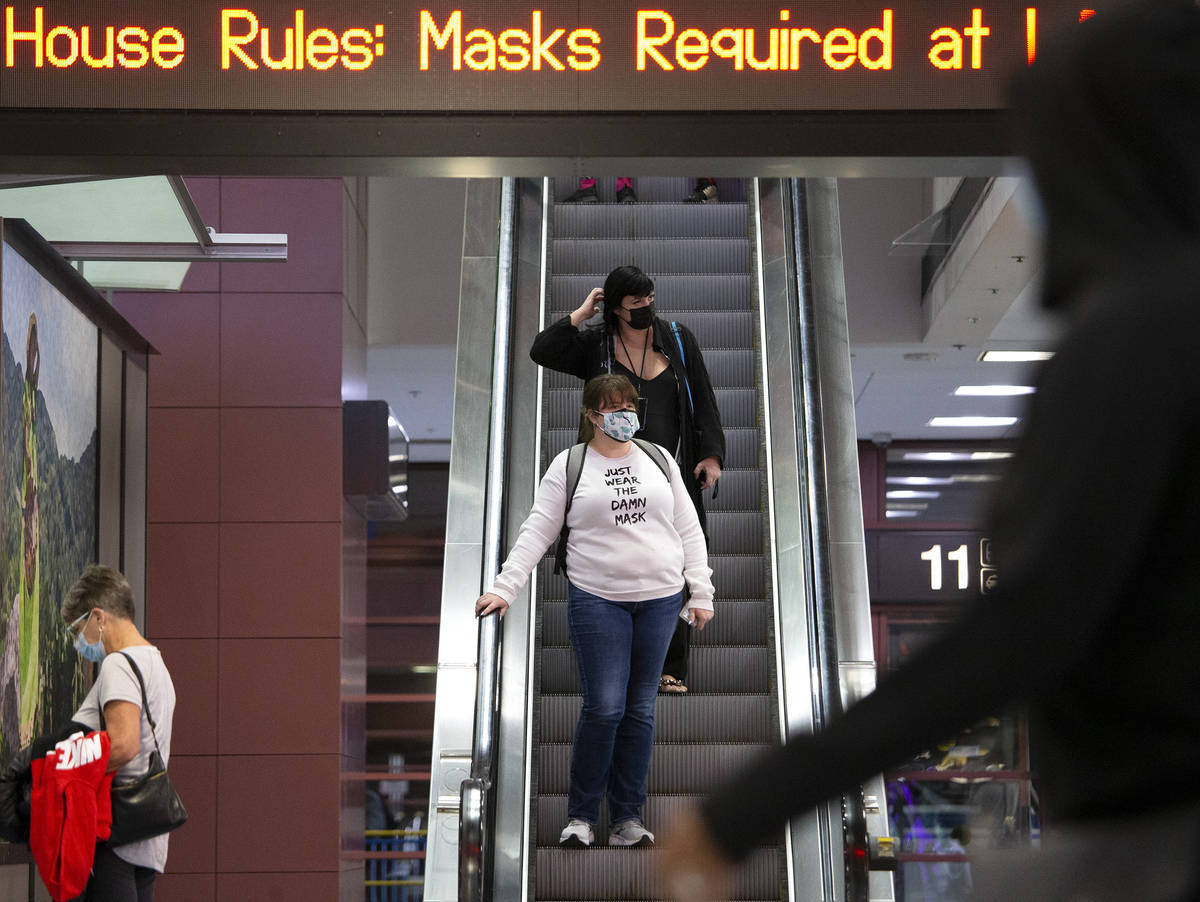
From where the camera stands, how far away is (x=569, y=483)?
6.26 m

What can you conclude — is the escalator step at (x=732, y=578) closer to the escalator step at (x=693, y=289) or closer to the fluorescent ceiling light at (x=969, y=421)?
the escalator step at (x=693, y=289)

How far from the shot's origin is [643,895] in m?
6.36

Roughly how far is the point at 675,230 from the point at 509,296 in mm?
2137

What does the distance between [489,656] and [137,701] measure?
150 centimetres

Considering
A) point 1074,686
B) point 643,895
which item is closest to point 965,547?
point 643,895

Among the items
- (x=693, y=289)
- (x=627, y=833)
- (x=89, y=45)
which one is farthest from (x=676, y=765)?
(x=89, y=45)

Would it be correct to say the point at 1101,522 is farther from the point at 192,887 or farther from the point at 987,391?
the point at 987,391

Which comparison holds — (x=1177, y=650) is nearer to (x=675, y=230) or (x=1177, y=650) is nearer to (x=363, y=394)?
(x=675, y=230)

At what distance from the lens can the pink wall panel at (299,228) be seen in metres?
12.9

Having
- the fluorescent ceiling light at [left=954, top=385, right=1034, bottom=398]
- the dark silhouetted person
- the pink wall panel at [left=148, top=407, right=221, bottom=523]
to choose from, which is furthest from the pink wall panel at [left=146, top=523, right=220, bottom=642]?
the dark silhouetted person

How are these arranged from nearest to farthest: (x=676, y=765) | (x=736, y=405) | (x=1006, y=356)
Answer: (x=676, y=765), (x=736, y=405), (x=1006, y=356)

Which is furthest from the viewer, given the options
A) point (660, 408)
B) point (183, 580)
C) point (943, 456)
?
point (943, 456)

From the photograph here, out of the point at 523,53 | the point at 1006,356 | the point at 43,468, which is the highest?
the point at 1006,356

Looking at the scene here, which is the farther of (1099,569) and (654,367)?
(654,367)
